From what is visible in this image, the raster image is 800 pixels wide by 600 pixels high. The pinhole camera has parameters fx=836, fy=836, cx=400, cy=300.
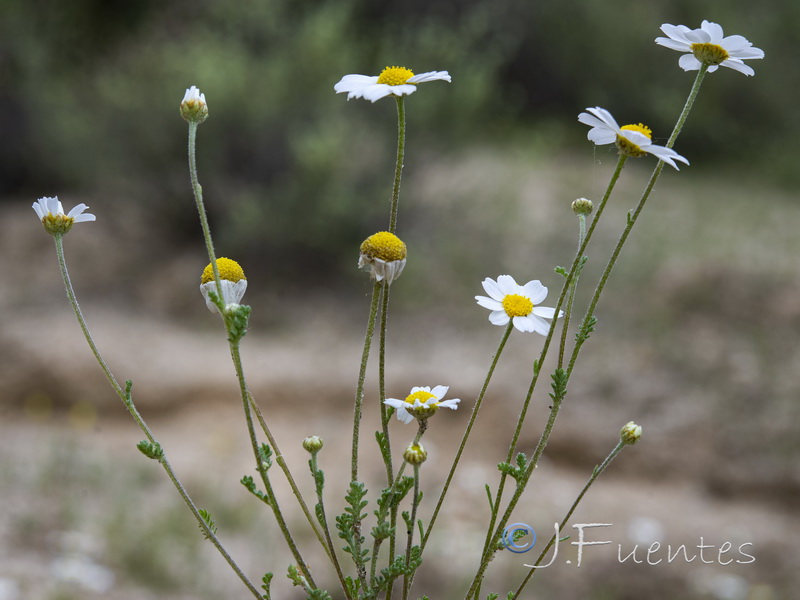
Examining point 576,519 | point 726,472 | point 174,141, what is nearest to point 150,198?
point 174,141

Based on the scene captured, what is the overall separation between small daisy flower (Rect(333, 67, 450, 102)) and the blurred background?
5.30 feet

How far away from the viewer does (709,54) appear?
0.65m

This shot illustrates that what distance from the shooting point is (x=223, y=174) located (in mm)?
3650

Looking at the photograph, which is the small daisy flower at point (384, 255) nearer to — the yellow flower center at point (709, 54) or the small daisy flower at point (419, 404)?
the small daisy flower at point (419, 404)

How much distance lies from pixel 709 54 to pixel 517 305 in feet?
0.80

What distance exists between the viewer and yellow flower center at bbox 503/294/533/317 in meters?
0.67

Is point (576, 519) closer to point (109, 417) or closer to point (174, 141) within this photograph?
point (109, 417)

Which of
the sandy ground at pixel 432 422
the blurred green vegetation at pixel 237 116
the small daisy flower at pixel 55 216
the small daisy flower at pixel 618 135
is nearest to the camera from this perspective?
the small daisy flower at pixel 618 135

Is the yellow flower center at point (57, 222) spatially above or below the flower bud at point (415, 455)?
above

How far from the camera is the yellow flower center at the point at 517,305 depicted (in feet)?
2.21

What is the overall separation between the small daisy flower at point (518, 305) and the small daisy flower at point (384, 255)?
0.07 metres

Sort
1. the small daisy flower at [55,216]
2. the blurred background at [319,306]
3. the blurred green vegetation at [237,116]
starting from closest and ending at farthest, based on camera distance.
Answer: the small daisy flower at [55,216]
the blurred background at [319,306]
the blurred green vegetation at [237,116]

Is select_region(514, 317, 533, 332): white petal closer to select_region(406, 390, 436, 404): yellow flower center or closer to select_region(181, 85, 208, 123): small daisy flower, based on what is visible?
select_region(406, 390, 436, 404): yellow flower center

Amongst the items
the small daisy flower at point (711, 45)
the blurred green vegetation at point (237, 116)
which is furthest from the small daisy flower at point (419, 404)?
the blurred green vegetation at point (237, 116)
